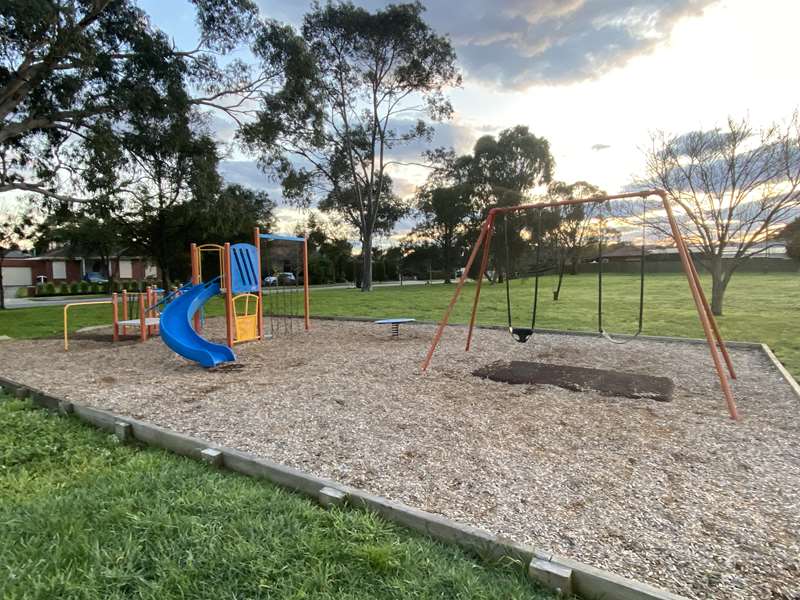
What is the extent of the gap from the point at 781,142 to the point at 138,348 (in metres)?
12.5

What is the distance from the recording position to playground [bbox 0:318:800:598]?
2.02m

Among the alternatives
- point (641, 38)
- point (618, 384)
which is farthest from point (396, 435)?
point (641, 38)

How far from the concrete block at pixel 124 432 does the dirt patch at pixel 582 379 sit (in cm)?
357

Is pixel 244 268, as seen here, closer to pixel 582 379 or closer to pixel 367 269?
pixel 582 379

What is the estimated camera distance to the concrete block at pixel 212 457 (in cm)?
280

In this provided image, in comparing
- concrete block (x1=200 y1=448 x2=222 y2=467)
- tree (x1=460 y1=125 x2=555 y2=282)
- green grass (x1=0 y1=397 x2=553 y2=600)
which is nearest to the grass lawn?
green grass (x1=0 y1=397 x2=553 y2=600)

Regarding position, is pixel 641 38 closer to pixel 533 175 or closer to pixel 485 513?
pixel 485 513

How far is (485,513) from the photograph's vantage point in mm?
2244

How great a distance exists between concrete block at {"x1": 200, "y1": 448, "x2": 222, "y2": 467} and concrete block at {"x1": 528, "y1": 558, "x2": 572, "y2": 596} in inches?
78.2

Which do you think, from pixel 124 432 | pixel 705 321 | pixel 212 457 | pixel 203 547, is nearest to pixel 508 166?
pixel 705 321

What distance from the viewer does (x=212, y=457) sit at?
110 inches

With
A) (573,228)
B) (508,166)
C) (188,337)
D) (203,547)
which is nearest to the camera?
(203,547)

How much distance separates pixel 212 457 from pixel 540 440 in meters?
2.28

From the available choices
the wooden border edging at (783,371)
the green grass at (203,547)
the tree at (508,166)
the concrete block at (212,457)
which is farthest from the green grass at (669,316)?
the tree at (508,166)
